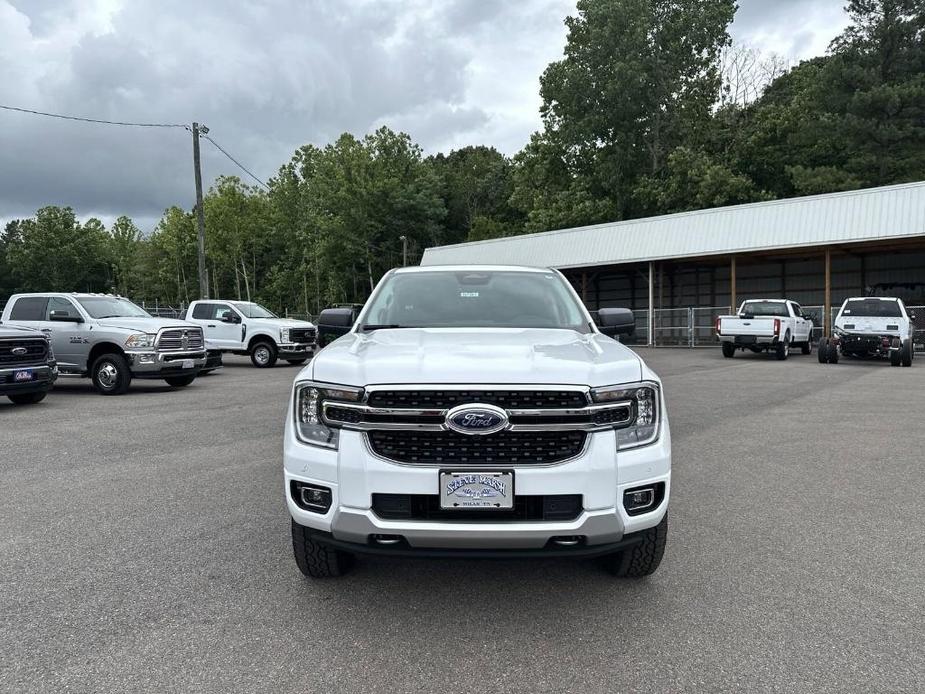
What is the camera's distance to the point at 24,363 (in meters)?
10.9

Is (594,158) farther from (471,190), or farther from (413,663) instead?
(413,663)

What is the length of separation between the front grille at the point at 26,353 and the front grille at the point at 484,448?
10085mm

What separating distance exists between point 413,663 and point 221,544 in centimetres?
198

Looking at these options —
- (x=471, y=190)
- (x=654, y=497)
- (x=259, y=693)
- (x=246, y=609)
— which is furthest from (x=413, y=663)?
(x=471, y=190)

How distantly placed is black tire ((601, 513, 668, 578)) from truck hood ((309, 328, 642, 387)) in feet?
2.77

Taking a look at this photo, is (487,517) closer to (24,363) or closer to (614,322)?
(614,322)

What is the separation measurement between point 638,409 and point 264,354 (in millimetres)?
17942

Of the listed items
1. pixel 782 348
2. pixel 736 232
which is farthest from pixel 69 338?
pixel 736 232

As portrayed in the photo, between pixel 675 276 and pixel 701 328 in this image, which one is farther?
pixel 675 276

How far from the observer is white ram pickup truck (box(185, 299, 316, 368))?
64.5ft

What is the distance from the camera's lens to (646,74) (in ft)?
149

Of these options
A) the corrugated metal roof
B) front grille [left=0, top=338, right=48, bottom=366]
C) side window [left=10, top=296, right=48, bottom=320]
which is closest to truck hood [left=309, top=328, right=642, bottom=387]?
front grille [left=0, top=338, right=48, bottom=366]

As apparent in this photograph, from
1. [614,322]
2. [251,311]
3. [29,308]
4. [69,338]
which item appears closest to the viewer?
[614,322]

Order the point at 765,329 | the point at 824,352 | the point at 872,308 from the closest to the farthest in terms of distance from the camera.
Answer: the point at 872,308, the point at 824,352, the point at 765,329
